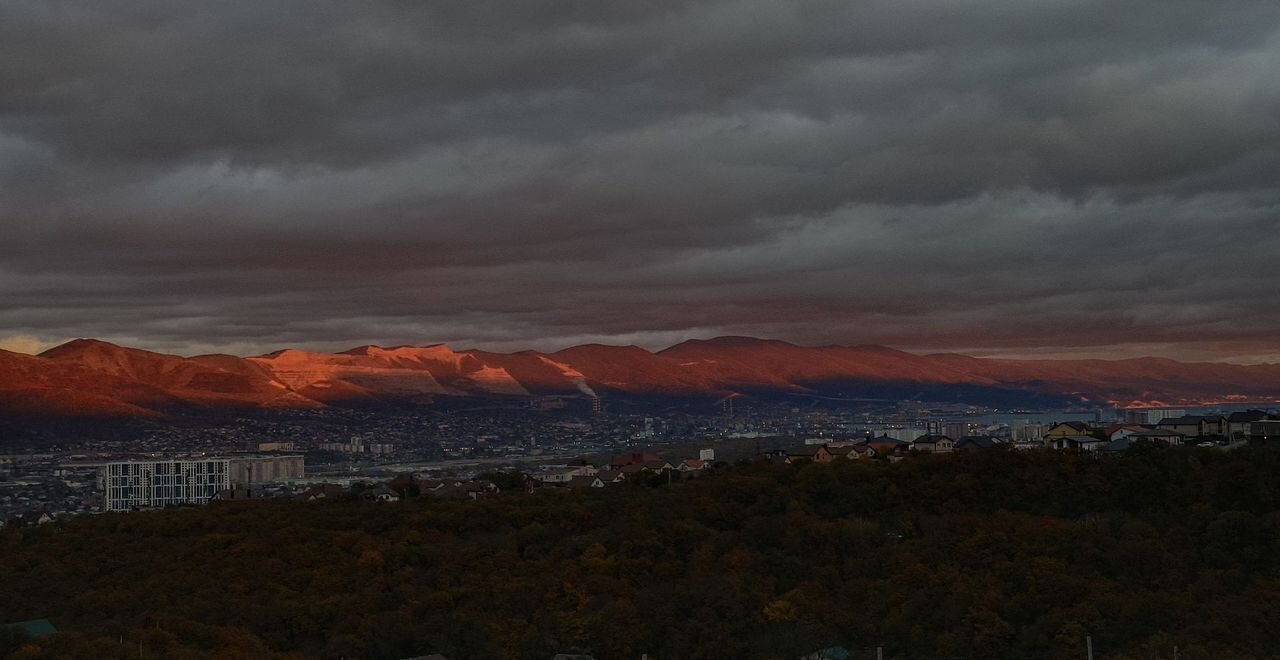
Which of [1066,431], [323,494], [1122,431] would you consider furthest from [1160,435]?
[323,494]

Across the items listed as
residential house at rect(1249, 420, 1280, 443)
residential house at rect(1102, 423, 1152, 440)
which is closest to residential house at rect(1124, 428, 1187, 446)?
residential house at rect(1102, 423, 1152, 440)

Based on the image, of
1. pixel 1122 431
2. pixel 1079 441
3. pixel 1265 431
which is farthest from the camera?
pixel 1122 431

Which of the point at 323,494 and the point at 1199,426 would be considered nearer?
the point at 1199,426

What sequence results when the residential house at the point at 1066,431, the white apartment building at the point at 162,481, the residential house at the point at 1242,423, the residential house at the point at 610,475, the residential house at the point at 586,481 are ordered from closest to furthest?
the residential house at the point at 1242,423 < the residential house at the point at 586,481 < the residential house at the point at 1066,431 < the residential house at the point at 610,475 < the white apartment building at the point at 162,481

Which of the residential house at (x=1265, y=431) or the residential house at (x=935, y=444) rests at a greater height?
the residential house at (x=1265, y=431)

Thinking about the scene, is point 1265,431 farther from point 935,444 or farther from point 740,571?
point 740,571

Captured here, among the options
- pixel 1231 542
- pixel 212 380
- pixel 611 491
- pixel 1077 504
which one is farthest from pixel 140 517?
pixel 212 380

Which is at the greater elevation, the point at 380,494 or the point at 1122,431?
the point at 1122,431

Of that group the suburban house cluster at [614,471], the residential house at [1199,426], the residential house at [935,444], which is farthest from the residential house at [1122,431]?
the suburban house cluster at [614,471]

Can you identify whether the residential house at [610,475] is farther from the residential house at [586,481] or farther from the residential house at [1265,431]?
the residential house at [1265,431]
